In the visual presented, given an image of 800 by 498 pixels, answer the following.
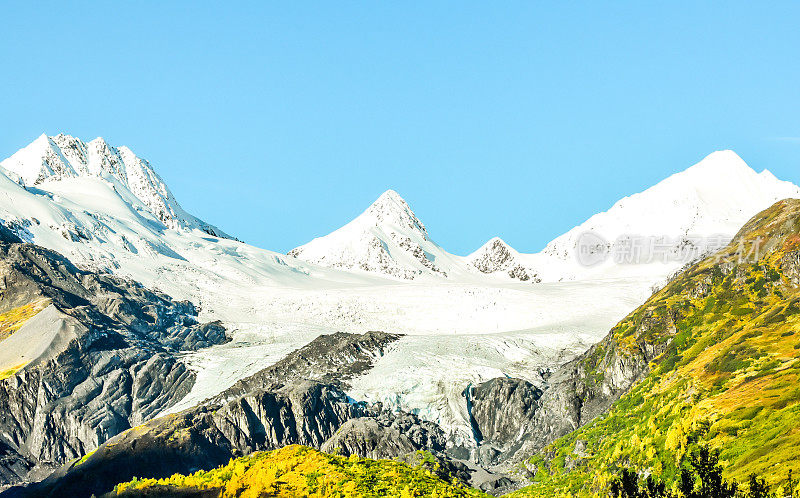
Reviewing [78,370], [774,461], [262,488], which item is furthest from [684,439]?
[78,370]

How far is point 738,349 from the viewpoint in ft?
263

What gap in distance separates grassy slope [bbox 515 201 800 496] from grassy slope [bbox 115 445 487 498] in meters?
17.8

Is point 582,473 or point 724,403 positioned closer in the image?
point 724,403

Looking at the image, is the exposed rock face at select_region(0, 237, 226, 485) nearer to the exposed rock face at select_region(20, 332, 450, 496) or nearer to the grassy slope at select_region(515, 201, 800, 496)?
the exposed rock face at select_region(20, 332, 450, 496)

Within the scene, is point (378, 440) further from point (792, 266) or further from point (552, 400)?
point (792, 266)

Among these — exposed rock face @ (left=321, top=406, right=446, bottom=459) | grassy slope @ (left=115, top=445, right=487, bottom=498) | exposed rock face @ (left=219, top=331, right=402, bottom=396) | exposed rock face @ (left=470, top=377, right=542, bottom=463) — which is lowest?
grassy slope @ (left=115, top=445, right=487, bottom=498)

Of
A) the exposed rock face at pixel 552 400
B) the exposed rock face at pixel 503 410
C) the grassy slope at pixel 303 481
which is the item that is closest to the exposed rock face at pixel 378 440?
the exposed rock face at pixel 503 410

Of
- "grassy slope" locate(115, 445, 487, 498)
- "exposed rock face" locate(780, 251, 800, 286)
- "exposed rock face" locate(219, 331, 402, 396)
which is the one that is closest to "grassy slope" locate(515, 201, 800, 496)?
"exposed rock face" locate(780, 251, 800, 286)

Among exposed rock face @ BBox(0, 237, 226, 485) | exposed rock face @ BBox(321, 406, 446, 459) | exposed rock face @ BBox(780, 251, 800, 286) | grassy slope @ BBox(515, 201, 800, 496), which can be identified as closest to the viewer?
grassy slope @ BBox(515, 201, 800, 496)

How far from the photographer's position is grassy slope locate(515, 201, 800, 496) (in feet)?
198

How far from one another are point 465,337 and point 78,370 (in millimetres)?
86139

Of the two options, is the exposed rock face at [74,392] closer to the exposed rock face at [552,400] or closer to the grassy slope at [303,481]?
the exposed rock face at [552,400]

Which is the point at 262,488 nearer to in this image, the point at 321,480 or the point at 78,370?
the point at 321,480

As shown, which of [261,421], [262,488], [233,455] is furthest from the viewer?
[261,421]
